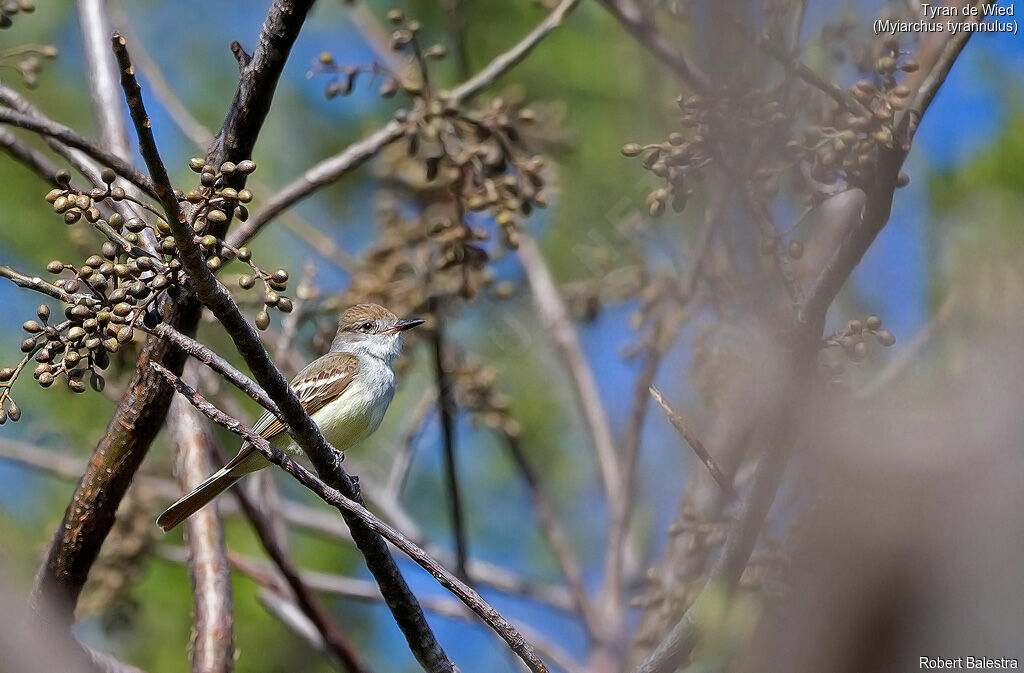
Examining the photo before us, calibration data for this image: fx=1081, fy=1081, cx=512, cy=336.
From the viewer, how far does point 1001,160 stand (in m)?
6.12

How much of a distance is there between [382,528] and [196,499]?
1.87 metres

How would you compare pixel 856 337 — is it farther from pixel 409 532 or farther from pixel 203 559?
pixel 409 532

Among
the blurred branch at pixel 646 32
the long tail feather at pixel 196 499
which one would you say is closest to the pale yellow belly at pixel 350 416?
the long tail feather at pixel 196 499

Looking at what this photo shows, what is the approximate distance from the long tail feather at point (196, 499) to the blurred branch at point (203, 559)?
14cm

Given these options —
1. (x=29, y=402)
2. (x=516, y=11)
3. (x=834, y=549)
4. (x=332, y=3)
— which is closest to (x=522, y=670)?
(x=834, y=549)

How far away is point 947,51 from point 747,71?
55cm

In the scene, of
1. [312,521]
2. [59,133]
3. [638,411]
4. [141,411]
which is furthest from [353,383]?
[59,133]

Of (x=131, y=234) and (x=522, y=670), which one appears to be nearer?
(x=131, y=234)

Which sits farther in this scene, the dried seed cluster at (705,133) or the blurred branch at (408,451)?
the blurred branch at (408,451)

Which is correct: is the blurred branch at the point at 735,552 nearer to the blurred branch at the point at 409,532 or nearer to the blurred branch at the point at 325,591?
the blurred branch at the point at 325,591

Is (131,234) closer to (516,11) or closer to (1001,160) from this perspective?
(1001,160)

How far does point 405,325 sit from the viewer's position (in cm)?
529

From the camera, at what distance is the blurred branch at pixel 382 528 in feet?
8.91

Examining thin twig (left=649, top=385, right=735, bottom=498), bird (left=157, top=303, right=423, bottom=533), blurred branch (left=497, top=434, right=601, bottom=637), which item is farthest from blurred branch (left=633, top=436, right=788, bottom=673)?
blurred branch (left=497, top=434, right=601, bottom=637)
